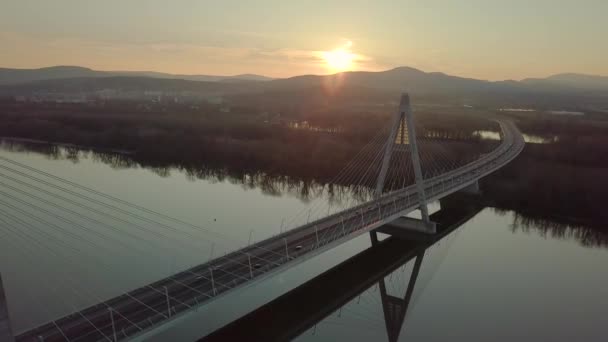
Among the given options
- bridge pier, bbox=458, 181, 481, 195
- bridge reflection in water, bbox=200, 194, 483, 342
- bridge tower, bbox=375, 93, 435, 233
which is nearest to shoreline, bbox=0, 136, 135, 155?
bridge tower, bbox=375, 93, 435, 233

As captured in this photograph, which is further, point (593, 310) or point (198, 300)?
point (593, 310)

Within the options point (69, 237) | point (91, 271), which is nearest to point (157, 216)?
point (69, 237)

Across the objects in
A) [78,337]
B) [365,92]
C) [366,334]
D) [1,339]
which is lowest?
[366,334]

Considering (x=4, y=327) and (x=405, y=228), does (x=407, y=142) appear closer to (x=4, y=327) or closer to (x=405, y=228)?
(x=405, y=228)

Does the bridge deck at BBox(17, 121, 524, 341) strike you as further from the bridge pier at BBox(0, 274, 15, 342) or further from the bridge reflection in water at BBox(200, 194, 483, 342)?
the bridge reflection in water at BBox(200, 194, 483, 342)

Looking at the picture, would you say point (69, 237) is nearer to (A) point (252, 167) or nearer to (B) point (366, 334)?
(B) point (366, 334)

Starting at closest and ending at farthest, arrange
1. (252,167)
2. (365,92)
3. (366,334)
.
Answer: (366,334), (252,167), (365,92)

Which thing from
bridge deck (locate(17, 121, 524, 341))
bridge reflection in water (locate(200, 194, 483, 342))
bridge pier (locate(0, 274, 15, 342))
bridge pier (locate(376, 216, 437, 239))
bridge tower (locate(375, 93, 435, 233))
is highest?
bridge tower (locate(375, 93, 435, 233))

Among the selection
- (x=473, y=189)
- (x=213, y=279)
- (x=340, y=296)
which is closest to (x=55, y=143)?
(x=340, y=296)
